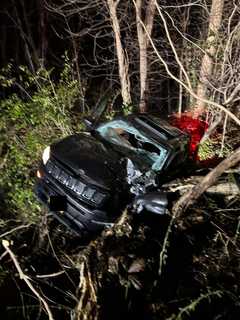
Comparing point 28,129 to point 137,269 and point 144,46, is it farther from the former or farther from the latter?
point 144,46

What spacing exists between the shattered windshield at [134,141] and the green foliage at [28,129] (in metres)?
1.57

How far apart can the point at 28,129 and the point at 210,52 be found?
514cm

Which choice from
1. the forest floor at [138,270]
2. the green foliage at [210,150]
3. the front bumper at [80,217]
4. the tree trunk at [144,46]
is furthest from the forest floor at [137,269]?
the tree trunk at [144,46]

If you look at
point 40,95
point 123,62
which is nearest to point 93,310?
point 40,95

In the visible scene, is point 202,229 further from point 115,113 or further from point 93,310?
point 115,113

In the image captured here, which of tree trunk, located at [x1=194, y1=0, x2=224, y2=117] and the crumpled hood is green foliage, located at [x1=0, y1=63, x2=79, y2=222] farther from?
tree trunk, located at [x1=194, y1=0, x2=224, y2=117]

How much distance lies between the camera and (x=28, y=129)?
9117mm

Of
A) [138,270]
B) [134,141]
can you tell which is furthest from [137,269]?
[134,141]

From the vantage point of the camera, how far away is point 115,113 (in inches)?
417

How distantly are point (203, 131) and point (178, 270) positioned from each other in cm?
675

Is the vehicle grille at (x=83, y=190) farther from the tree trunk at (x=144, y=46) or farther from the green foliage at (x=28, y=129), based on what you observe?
the tree trunk at (x=144, y=46)

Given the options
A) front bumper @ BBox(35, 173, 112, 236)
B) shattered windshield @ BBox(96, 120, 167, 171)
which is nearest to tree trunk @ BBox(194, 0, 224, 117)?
shattered windshield @ BBox(96, 120, 167, 171)

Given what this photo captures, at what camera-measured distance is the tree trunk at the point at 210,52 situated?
435 inches

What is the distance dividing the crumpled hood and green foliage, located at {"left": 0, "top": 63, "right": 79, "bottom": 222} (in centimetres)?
116
